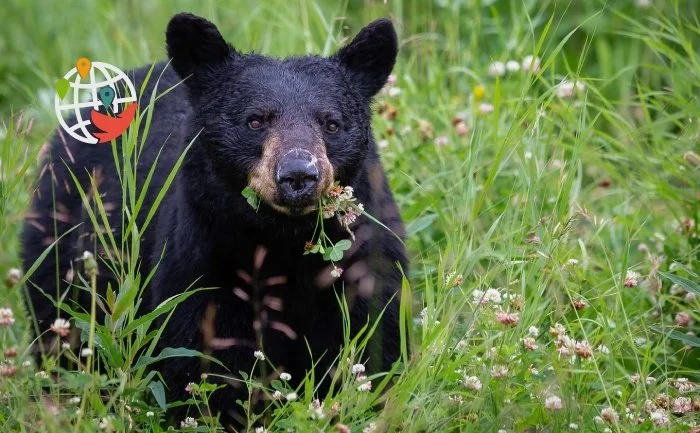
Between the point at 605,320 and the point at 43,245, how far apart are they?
2.72 metres

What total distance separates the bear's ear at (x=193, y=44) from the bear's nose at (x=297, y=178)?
2.76 ft

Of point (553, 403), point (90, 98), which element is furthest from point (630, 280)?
point (90, 98)

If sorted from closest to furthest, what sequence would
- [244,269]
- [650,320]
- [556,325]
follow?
[556,325] → [244,269] → [650,320]

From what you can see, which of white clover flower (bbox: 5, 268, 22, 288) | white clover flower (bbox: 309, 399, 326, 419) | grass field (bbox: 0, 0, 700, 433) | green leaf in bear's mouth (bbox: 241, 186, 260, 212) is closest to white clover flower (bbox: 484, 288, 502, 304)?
grass field (bbox: 0, 0, 700, 433)

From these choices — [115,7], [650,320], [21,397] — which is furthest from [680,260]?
[115,7]

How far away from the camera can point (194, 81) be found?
4.72 metres

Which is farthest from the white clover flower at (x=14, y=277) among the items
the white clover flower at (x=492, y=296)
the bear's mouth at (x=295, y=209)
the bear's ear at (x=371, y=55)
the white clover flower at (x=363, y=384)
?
the white clover flower at (x=492, y=296)

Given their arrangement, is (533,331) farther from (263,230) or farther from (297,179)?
(263,230)

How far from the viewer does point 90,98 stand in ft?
20.7

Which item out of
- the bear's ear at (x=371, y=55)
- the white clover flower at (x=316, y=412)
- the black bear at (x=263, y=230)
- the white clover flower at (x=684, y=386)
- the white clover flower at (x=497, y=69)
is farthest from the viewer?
the white clover flower at (x=497, y=69)

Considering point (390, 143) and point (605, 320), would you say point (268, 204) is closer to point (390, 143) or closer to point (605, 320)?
point (605, 320)

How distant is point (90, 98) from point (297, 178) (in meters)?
2.64

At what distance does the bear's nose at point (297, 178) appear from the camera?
3996mm

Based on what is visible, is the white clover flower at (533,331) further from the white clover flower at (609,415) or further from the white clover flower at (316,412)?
the white clover flower at (316,412)
